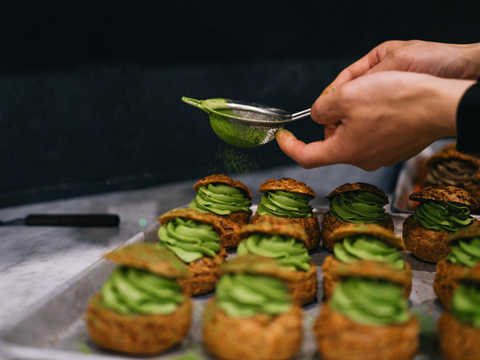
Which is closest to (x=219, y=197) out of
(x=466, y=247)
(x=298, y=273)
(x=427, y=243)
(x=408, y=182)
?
(x=298, y=273)

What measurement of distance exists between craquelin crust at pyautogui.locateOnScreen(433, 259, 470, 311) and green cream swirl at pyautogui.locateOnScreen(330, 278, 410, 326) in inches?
20.8

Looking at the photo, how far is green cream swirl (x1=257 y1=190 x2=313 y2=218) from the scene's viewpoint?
253cm

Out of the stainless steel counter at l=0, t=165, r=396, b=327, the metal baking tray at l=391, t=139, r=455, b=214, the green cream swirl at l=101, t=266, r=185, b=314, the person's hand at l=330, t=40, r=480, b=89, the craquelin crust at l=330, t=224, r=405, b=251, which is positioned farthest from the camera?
the metal baking tray at l=391, t=139, r=455, b=214

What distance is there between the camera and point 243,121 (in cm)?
242

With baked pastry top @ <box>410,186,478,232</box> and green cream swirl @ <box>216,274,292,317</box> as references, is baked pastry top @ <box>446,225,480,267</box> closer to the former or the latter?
baked pastry top @ <box>410,186,478,232</box>

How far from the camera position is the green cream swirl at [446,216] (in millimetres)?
2414

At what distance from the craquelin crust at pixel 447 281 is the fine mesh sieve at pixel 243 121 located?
106cm

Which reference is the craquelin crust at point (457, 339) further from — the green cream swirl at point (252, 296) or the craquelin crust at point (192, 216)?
the craquelin crust at point (192, 216)

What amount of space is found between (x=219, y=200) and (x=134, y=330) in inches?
46.1

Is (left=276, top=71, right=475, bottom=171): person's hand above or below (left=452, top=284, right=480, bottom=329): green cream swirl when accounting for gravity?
above

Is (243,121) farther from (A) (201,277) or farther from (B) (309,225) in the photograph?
(A) (201,277)

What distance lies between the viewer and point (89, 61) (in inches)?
141

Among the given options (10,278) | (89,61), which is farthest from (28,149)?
(10,278)

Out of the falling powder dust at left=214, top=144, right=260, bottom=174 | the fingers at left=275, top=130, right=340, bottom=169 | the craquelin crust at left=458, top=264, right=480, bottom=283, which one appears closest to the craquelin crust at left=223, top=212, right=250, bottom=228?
the falling powder dust at left=214, top=144, right=260, bottom=174
